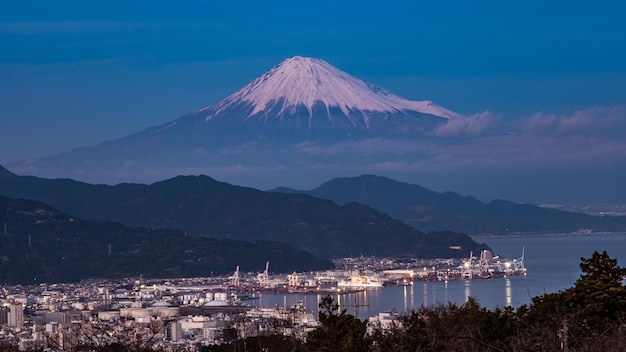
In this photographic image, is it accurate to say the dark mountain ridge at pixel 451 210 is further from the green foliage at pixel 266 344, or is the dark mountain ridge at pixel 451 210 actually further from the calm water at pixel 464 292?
the green foliage at pixel 266 344

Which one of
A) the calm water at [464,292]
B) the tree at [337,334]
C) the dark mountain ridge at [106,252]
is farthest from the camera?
the dark mountain ridge at [106,252]

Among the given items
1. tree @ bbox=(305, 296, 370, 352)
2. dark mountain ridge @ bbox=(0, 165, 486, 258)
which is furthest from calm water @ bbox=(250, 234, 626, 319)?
tree @ bbox=(305, 296, 370, 352)

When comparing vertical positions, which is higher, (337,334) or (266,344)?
(337,334)

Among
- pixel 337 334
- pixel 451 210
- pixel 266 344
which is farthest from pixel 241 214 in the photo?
pixel 337 334

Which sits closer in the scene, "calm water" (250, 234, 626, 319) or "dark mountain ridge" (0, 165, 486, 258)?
"calm water" (250, 234, 626, 319)

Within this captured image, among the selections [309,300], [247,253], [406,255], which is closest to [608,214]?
[406,255]

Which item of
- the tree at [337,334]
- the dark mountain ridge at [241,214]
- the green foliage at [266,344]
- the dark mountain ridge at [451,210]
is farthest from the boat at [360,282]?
the dark mountain ridge at [451,210]

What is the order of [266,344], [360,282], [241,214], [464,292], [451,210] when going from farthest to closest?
[451,210] → [241,214] → [360,282] → [464,292] → [266,344]

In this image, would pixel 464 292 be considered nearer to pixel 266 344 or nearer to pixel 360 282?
pixel 360 282

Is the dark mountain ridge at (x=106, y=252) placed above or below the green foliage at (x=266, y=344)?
above

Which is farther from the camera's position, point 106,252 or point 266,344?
point 106,252

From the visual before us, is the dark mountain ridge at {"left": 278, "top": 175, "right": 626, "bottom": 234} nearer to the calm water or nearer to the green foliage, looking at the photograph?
the calm water

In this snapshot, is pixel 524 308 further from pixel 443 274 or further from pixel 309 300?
pixel 443 274
